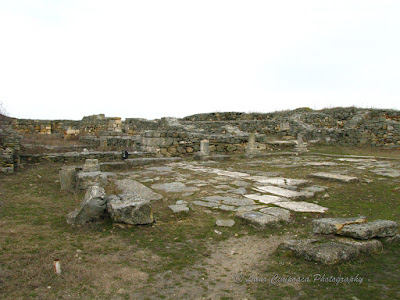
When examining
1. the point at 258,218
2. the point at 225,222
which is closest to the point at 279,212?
the point at 258,218

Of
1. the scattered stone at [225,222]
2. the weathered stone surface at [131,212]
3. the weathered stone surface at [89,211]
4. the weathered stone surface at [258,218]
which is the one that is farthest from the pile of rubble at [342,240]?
the weathered stone surface at [89,211]

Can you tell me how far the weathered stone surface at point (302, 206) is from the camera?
16.3ft

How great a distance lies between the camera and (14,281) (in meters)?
2.61

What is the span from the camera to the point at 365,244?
10.3 ft

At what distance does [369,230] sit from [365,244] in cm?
24

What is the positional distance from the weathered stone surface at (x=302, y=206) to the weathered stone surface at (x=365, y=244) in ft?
5.40

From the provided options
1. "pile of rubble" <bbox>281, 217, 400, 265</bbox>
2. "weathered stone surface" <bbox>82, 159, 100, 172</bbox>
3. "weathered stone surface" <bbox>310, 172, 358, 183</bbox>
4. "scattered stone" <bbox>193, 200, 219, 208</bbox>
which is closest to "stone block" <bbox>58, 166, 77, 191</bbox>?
"weathered stone surface" <bbox>82, 159, 100, 172</bbox>

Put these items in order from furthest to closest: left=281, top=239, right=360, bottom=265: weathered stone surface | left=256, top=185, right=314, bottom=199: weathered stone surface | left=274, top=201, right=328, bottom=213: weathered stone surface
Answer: left=256, top=185, right=314, bottom=199: weathered stone surface
left=274, top=201, right=328, bottom=213: weathered stone surface
left=281, top=239, right=360, bottom=265: weathered stone surface

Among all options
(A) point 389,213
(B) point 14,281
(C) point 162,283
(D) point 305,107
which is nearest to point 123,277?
(C) point 162,283

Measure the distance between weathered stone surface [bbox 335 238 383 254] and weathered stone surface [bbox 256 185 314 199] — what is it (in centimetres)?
242

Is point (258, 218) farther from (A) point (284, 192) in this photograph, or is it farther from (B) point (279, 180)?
(B) point (279, 180)

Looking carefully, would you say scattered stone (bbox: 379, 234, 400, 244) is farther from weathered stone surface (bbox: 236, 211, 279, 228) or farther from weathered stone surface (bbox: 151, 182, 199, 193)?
weathered stone surface (bbox: 151, 182, 199, 193)

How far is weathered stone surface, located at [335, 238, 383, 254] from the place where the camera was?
3.11 m

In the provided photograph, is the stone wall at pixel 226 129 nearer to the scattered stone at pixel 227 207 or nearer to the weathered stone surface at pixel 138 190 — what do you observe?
the weathered stone surface at pixel 138 190
